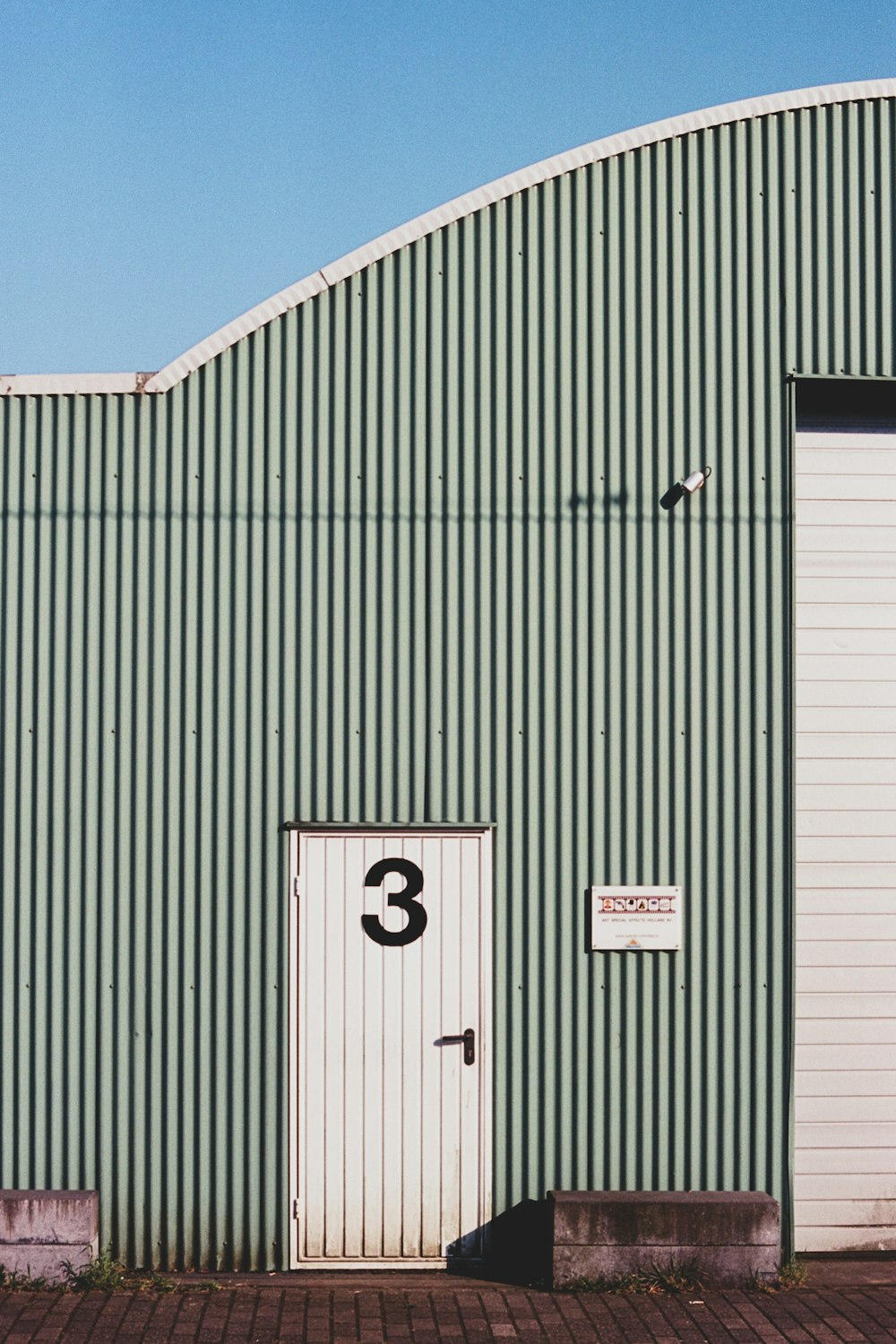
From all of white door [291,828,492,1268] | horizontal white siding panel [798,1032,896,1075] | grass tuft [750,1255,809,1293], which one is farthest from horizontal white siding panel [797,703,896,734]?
grass tuft [750,1255,809,1293]

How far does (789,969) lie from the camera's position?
8.88 m

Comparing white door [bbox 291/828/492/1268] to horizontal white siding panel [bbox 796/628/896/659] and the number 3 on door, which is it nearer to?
the number 3 on door

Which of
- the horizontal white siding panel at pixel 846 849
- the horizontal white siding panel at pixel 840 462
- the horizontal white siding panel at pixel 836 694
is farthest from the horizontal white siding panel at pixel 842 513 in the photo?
the horizontal white siding panel at pixel 846 849

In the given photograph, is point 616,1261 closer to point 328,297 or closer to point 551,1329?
point 551,1329

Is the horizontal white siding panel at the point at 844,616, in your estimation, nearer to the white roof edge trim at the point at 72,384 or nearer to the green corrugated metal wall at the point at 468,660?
the green corrugated metal wall at the point at 468,660

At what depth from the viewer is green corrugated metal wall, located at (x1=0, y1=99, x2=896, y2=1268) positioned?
8719mm

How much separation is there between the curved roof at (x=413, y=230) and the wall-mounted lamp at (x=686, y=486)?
6.92ft

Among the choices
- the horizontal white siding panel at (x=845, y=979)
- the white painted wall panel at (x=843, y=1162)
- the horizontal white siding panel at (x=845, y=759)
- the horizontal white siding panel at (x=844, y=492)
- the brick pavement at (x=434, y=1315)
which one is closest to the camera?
the brick pavement at (x=434, y=1315)

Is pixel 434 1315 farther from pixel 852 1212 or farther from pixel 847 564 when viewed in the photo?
pixel 847 564

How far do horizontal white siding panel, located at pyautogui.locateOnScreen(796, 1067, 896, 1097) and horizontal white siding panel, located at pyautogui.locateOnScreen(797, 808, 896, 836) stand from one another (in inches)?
60.1

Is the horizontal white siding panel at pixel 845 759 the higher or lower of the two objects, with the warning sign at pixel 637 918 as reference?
higher

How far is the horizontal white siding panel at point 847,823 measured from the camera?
923 cm

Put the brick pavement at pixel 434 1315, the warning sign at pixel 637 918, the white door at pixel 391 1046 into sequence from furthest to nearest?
the warning sign at pixel 637 918, the white door at pixel 391 1046, the brick pavement at pixel 434 1315

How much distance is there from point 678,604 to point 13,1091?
5.13m
